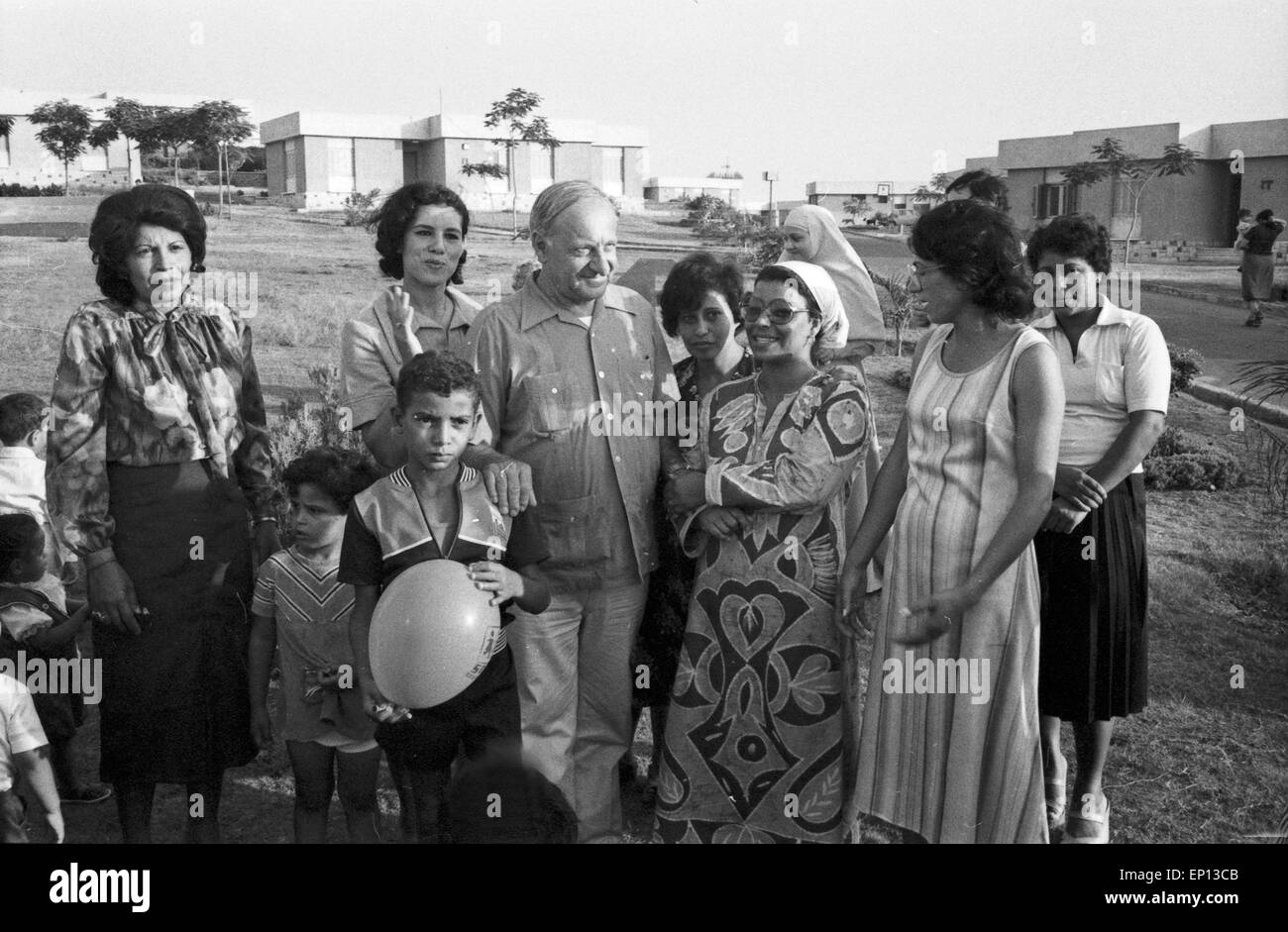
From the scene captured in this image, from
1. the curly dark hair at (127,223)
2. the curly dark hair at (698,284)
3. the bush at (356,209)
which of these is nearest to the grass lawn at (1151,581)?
the bush at (356,209)

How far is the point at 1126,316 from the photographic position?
3.11 metres

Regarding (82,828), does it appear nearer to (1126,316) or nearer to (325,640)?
(325,640)

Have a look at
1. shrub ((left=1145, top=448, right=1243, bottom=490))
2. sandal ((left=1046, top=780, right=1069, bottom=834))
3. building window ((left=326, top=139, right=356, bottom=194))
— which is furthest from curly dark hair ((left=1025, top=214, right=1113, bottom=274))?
shrub ((left=1145, top=448, right=1243, bottom=490))

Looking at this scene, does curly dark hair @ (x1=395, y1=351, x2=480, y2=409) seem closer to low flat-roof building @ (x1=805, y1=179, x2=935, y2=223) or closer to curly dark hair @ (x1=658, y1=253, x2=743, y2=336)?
curly dark hair @ (x1=658, y1=253, x2=743, y2=336)

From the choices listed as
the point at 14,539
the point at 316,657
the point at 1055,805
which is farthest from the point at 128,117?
the point at 1055,805

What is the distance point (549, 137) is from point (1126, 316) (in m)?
3.33

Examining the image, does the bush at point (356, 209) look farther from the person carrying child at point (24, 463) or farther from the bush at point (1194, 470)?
the bush at point (1194, 470)

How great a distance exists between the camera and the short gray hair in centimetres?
290

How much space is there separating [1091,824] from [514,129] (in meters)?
3.89

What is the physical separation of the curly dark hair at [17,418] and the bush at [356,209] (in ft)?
13.4

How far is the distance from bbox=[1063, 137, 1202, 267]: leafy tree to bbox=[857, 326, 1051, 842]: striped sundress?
3.96 meters

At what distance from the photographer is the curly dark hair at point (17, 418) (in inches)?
156

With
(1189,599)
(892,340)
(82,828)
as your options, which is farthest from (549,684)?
(892,340)

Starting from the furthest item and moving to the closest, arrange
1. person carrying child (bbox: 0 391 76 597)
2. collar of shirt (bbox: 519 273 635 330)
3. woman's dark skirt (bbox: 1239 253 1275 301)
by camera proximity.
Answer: woman's dark skirt (bbox: 1239 253 1275 301)
person carrying child (bbox: 0 391 76 597)
collar of shirt (bbox: 519 273 635 330)
